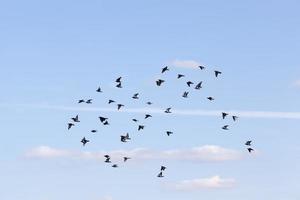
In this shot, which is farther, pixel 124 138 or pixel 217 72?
pixel 217 72

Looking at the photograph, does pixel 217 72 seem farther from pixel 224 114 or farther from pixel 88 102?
pixel 88 102

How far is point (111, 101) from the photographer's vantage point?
240 feet

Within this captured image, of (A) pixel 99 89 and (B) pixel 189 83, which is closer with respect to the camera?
(A) pixel 99 89

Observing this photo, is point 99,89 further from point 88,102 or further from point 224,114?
point 224,114

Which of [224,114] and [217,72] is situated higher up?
[217,72]

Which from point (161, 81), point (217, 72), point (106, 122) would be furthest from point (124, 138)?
point (217, 72)

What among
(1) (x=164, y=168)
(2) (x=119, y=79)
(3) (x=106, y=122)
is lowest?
(1) (x=164, y=168)

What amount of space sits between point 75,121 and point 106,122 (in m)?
4.10

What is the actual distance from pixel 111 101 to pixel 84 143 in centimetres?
651

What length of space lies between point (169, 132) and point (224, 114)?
24.9 feet

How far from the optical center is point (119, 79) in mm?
74562

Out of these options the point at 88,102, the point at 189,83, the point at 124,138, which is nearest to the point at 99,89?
the point at 88,102

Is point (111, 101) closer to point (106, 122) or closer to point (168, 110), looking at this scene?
point (106, 122)

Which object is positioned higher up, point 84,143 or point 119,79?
point 119,79
